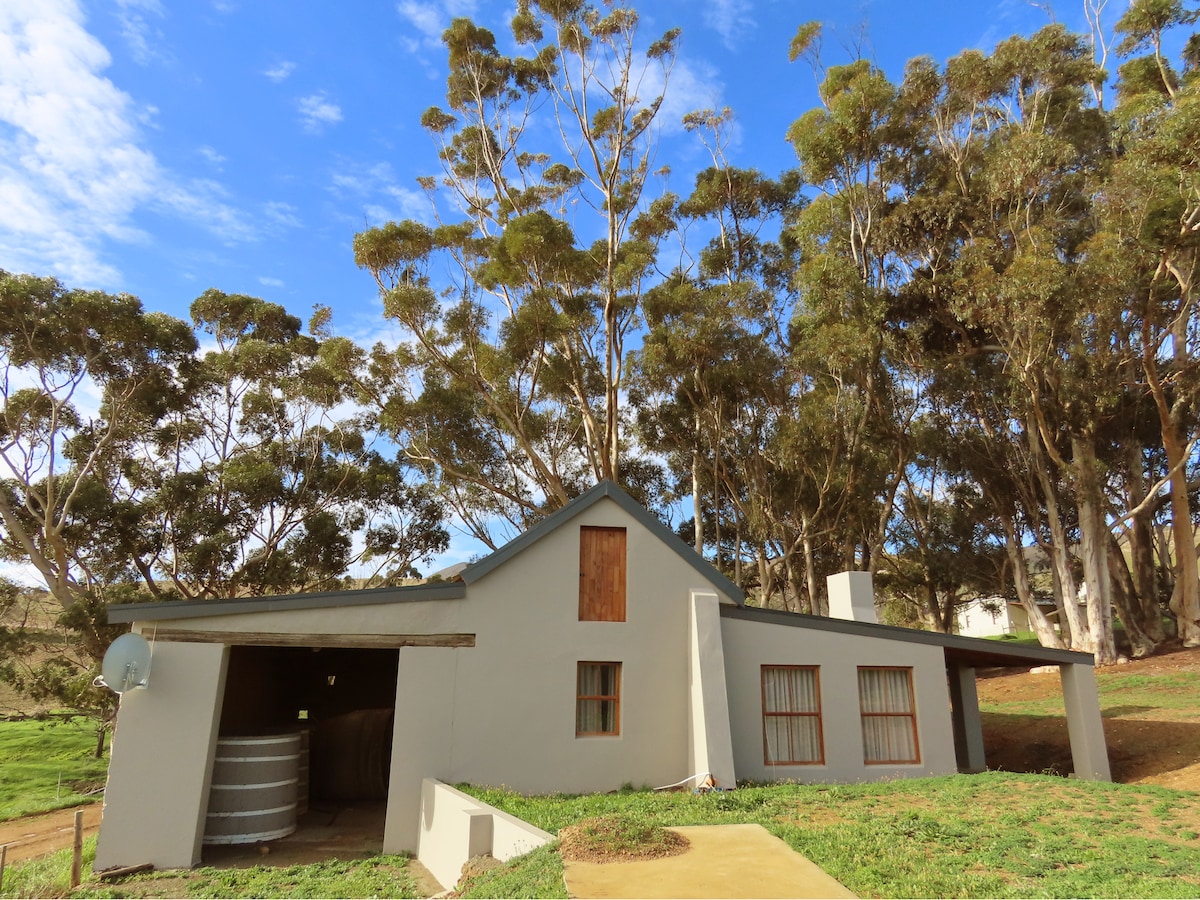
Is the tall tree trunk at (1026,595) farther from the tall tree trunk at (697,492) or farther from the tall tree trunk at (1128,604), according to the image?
the tall tree trunk at (697,492)

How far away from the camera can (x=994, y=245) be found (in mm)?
22234

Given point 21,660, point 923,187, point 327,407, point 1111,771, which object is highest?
point 923,187

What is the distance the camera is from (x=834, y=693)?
12484 mm

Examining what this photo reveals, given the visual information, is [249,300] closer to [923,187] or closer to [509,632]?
[509,632]

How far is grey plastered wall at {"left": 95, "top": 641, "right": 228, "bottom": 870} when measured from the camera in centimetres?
968

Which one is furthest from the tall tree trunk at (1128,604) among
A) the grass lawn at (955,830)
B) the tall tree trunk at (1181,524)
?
the grass lawn at (955,830)

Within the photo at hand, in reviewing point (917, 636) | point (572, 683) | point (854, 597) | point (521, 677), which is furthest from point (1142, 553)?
point (521, 677)

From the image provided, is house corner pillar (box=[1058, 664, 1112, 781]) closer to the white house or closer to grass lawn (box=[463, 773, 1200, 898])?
the white house

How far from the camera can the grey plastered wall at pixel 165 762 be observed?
9.68m

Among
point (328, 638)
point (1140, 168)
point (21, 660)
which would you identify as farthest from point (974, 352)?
point (21, 660)

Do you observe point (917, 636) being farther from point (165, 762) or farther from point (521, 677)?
point (165, 762)

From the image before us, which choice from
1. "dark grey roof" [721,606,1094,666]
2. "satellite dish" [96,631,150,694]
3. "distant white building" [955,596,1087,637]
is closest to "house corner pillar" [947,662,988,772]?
"dark grey roof" [721,606,1094,666]

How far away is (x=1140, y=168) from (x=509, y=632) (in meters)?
20.0

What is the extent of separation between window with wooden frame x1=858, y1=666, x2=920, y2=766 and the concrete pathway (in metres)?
6.63
